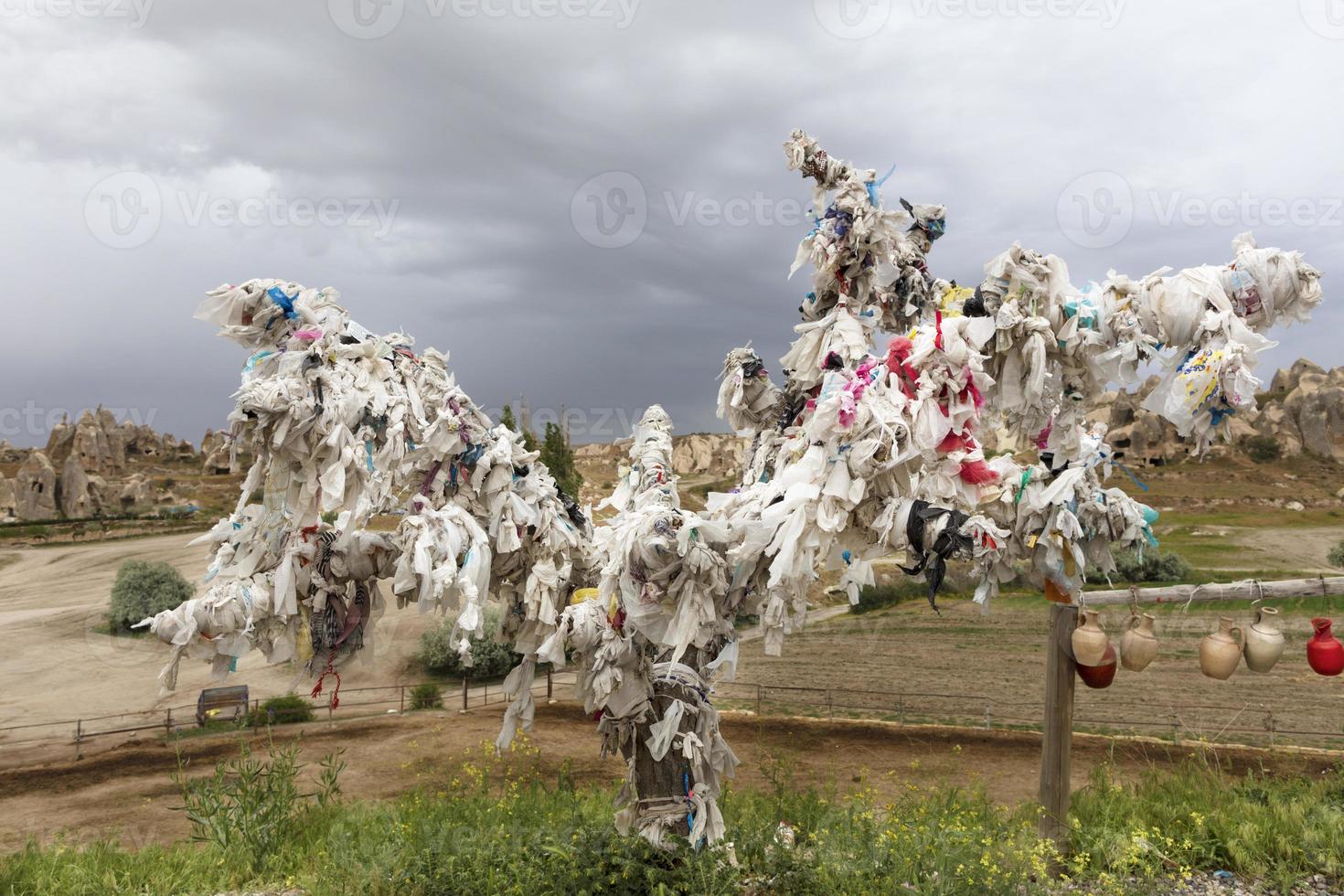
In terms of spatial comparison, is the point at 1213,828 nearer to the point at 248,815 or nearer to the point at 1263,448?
the point at 248,815

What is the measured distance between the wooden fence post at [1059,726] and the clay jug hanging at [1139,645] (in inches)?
48.0

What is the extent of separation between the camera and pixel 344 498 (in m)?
2.37

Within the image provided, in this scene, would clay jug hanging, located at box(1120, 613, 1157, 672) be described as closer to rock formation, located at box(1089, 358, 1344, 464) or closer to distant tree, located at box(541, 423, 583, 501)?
distant tree, located at box(541, 423, 583, 501)

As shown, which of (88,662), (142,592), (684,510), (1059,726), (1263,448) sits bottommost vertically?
(88,662)

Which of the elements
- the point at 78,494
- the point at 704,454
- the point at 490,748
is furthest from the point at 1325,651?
the point at 78,494

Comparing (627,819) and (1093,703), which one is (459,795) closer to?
(627,819)

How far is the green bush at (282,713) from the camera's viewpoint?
1116cm

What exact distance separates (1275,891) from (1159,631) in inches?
442

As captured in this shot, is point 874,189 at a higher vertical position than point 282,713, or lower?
higher

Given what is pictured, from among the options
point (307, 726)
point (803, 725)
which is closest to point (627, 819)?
point (803, 725)

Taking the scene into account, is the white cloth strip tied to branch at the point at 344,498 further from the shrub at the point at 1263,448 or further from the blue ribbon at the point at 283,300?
the shrub at the point at 1263,448

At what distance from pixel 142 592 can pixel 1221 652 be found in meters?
20.4

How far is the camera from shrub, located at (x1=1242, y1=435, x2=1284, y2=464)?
3228 centimetres

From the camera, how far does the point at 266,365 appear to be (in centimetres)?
245
